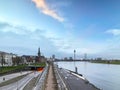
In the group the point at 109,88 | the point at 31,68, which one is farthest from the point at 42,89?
the point at 31,68

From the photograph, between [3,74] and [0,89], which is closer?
[0,89]

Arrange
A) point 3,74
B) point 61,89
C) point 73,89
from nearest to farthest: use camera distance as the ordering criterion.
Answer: point 61,89
point 73,89
point 3,74

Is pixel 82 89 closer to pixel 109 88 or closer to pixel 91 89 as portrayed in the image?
pixel 91 89

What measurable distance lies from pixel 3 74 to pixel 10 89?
1948 inches

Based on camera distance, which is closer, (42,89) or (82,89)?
(42,89)

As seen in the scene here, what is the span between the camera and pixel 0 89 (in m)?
64.0

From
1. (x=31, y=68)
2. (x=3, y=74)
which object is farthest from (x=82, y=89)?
(x=31, y=68)

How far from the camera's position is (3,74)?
362ft

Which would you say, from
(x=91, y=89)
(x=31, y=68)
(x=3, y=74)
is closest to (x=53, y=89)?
(x=91, y=89)

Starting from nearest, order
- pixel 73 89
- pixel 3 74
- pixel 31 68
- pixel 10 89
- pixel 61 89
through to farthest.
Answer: pixel 61 89 → pixel 73 89 → pixel 10 89 → pixel 3 74 → pixel 31 68

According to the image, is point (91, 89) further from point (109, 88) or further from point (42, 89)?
point (109, 88)

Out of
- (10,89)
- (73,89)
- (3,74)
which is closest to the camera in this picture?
(73,89)

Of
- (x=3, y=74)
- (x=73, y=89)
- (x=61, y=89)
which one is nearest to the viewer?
(x=61, y=89)

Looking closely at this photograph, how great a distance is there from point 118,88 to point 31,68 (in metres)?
113
